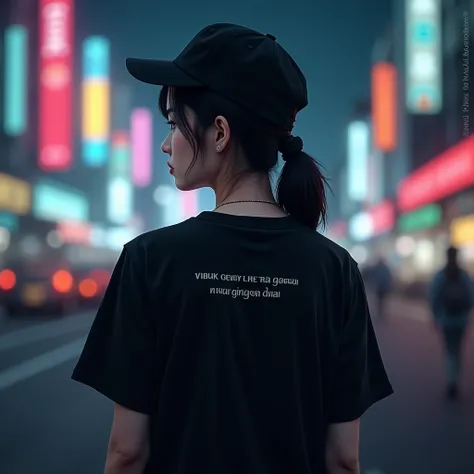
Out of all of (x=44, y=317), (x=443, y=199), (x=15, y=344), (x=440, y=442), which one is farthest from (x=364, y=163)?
(x=440, y=442)

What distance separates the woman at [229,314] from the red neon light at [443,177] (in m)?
23.3

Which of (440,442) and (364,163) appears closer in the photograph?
(440,442)

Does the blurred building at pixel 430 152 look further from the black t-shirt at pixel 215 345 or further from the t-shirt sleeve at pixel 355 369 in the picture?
the black t-shirt at pixel 215 345

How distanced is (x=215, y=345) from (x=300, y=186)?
48 centimetres

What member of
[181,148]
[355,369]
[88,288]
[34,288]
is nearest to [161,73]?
[181,148]

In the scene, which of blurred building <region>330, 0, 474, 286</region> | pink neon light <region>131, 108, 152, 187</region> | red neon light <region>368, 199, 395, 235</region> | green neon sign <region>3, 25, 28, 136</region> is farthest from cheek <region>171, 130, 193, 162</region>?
pink neon light <region>131, 108, 152, 187</region>

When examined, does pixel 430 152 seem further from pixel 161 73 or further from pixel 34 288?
pixel 161 73

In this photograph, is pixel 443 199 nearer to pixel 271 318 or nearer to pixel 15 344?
pixel 15 344

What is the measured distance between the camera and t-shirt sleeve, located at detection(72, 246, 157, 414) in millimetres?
1815

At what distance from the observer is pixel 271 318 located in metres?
1.85

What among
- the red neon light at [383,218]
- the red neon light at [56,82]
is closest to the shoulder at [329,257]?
the red neon light at [56,82]

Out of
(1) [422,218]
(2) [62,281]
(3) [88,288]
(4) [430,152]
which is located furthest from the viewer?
(4) [430,152]

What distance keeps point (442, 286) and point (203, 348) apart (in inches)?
300

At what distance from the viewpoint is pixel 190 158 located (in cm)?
195
